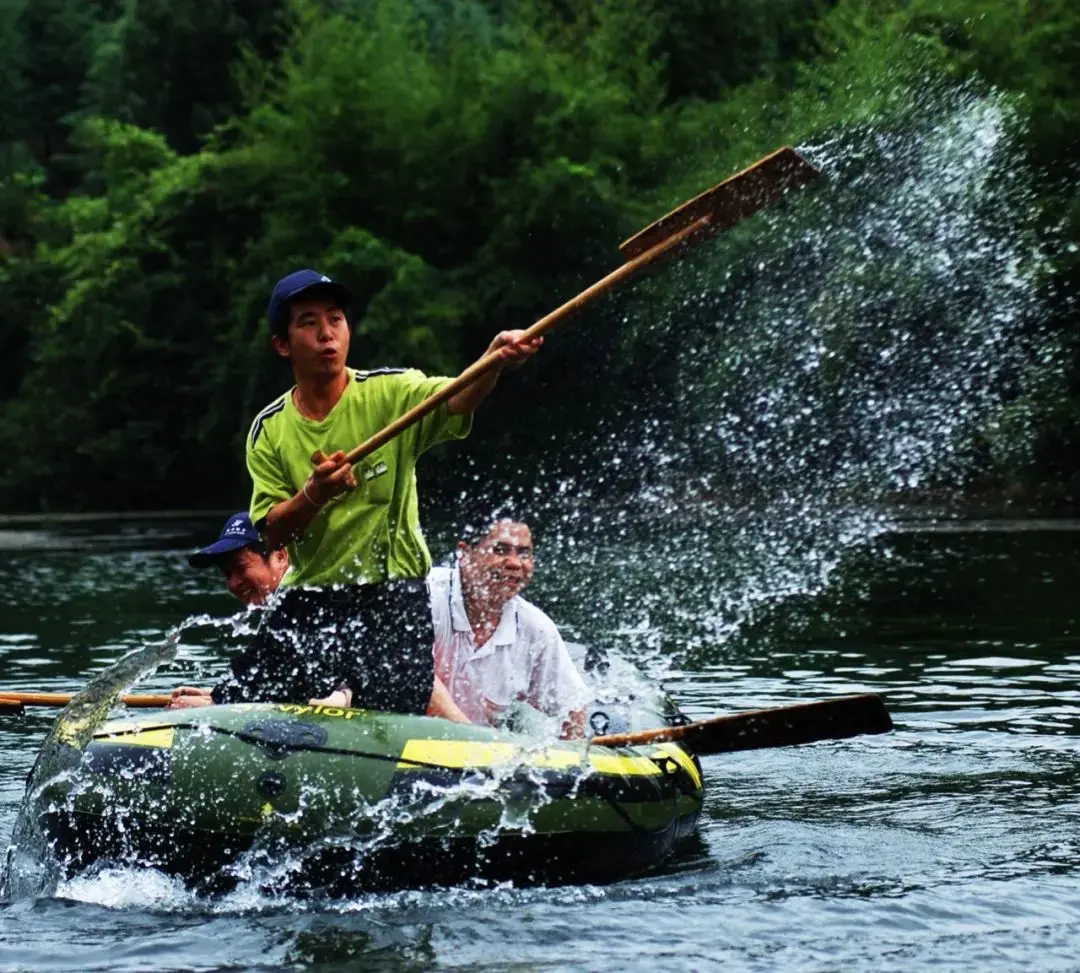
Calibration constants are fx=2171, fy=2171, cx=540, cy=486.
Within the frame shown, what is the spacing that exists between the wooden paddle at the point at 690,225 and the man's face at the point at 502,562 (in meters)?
0.86

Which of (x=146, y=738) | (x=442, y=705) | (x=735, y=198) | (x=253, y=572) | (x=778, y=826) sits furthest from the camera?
(x=778, y=826)

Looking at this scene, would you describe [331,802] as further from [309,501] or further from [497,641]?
[497,641]

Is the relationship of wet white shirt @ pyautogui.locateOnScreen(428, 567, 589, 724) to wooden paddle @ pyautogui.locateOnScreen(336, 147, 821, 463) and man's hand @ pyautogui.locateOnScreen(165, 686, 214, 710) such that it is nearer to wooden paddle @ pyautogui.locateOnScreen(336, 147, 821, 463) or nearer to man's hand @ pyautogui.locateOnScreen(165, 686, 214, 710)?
man's hand @ pyautogui.locateOnScreen(165, 686, 214, 710)

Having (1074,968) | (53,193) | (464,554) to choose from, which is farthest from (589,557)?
(53,193)

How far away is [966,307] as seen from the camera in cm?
2742

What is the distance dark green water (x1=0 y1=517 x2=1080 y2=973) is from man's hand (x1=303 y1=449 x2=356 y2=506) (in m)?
1.33

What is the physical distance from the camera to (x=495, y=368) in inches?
271

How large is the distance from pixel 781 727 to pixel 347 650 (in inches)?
58.9

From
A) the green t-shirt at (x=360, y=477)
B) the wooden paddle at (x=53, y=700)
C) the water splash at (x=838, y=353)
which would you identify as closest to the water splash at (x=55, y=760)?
the wooden paddle at (x=53, y=700)

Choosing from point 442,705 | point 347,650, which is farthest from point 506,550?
point 347,650

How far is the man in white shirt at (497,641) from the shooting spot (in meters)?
7.86

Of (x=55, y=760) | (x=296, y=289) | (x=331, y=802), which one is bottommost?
(x=331, y=802)

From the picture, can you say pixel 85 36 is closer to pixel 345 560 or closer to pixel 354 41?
pixel 354 41

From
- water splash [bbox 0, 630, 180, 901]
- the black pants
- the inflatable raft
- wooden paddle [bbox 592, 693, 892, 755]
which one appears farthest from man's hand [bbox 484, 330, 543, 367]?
water splash [bbox 0, 630, 180, 901]
